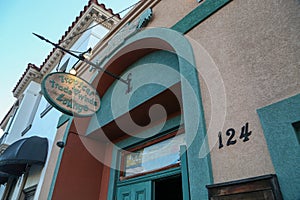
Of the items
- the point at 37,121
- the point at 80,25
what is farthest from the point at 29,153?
the point at 80,25

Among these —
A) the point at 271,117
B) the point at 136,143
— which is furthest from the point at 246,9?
the point at 136,143

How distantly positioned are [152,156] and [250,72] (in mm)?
2337

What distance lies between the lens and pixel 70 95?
3756 millimetres

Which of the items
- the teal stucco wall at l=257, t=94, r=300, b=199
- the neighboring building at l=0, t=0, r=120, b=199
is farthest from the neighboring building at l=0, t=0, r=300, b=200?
the neighboring building at l=0, t=0, r=120, b=199

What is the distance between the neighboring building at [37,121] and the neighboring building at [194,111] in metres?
0.54

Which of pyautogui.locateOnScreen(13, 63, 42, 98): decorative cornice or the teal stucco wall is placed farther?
pyautogui.locateOnScreen(13, 63, 42, 98): decorative cornice

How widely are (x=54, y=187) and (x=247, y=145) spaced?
11.4 feet

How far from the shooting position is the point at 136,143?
4.00 m

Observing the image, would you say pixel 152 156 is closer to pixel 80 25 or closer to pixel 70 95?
pixel 70 95

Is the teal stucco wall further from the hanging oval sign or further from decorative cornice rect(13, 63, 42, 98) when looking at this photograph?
decorative cornice rect(13, 63, 42, 98)

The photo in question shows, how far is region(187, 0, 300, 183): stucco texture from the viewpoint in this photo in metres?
1.56

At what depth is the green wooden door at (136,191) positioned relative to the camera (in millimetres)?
3248

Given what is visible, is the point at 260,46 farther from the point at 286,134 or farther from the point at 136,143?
the point at 136,143

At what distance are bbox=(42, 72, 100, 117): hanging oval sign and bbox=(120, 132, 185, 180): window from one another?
1.17 m
